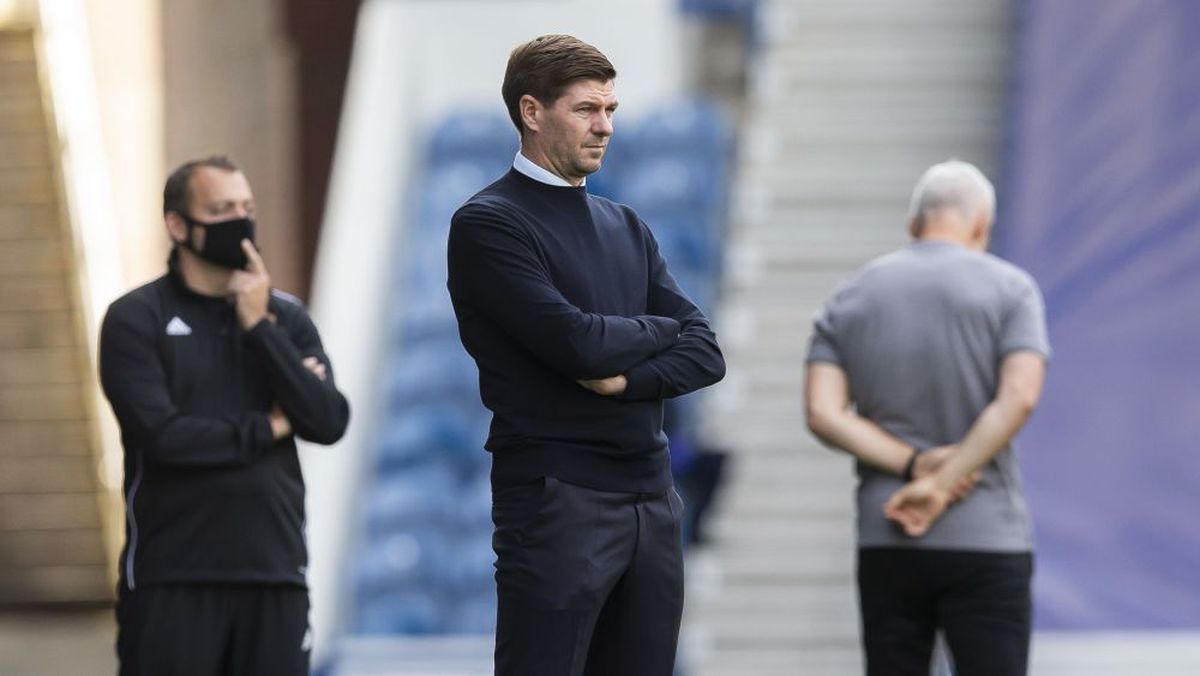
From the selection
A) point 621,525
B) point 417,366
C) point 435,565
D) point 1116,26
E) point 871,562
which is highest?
point 1116,26

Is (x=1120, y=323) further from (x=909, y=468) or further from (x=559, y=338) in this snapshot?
(x=559, y=338)

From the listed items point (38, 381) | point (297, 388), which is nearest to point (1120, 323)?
point (297, 388)

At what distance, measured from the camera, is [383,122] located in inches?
426

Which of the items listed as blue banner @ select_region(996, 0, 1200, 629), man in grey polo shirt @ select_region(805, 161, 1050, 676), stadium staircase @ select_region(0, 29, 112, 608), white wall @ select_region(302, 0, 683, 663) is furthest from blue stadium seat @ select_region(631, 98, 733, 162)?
man in grey polo shirt @ select_region(805, 161, 1050, 676)

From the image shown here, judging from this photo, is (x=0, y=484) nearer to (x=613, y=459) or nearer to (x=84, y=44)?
(x=84, y=44)

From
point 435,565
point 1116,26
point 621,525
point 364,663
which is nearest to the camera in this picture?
point 621,525

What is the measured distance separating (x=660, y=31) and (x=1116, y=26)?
17.5ft

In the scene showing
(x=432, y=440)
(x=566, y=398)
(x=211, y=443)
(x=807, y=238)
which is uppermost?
(x=566, y=398)

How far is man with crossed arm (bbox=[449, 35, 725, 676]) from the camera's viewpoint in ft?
10.7

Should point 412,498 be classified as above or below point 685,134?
below

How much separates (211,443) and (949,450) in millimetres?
1395

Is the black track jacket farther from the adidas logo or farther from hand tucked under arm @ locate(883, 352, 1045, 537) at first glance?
hand tucked under arm @ locate(883, 352, 1045, 537)

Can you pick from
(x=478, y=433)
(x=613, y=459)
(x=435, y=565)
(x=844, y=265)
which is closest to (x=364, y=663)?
(x=435, y=565)

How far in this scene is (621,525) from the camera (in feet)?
10.7
